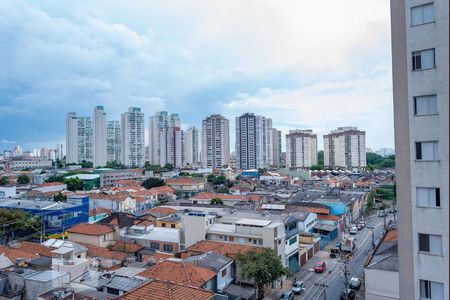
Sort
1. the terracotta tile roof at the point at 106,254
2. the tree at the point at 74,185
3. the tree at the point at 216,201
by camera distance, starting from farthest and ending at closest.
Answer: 1. the tree at the point at 74,185
2. the tree at the point at 216,201
3. the terracotta tile roof at the point at 106,254

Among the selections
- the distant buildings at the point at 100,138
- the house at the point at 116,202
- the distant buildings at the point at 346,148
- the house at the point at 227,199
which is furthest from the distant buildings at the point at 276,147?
the house at the point at 116,202

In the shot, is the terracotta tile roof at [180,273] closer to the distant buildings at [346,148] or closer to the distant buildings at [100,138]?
the distant buildings at [346,148]

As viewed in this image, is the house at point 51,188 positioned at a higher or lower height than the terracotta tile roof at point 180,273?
higher

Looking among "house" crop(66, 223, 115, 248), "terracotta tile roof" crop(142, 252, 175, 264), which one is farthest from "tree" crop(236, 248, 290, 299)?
"house" crop(66, 223, 115, 248)

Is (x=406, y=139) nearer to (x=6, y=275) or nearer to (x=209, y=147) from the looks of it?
(x=6, y=275)

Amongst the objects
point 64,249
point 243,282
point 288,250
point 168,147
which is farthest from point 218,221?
point 168,147

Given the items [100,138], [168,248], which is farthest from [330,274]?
[100,138]

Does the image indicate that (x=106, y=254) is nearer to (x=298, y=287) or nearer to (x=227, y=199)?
(x=298, y=287)

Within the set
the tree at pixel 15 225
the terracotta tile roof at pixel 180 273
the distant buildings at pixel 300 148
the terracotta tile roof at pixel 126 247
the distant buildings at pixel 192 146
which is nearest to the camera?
the terracotta tile roof at pixel 180 273
